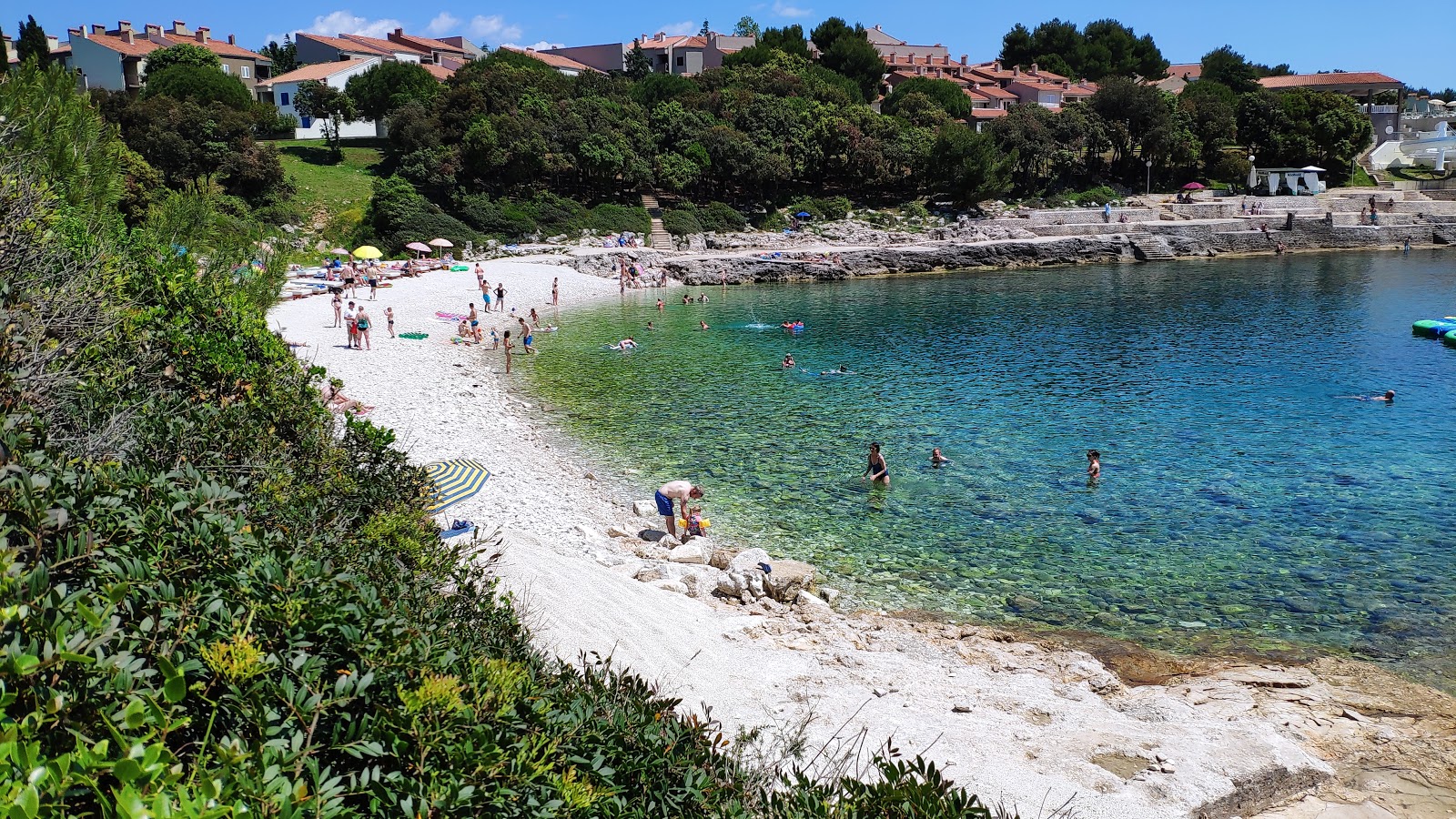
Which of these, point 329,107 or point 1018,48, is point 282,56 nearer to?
point 329,107

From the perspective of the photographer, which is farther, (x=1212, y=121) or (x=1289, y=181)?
(x=1212, y=121)

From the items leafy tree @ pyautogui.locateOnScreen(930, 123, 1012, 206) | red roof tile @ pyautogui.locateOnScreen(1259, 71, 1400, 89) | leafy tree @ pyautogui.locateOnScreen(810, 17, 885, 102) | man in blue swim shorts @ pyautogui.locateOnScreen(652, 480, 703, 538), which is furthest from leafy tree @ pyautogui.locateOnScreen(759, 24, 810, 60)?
man in blue swim shorts @ pyautogui.locateOnScreen(652, 480, 703, 538)

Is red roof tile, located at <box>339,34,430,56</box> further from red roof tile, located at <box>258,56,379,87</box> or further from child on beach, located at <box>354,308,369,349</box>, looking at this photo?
child on beach, located at <box>354,308,369,349</box>

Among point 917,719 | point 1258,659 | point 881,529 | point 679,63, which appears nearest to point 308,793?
point 917,719

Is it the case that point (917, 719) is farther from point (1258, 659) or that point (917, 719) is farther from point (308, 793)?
point (308, 793)

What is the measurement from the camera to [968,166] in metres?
67.6

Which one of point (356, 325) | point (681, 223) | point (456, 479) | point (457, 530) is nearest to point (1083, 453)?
point (456, 479)

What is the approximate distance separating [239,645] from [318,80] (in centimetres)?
8521

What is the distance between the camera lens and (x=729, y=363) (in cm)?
3111

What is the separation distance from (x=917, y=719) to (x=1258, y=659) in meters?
5.12

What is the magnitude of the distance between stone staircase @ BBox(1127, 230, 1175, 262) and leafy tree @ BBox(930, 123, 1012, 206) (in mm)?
11153

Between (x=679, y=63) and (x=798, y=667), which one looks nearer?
(x=798, y=667)

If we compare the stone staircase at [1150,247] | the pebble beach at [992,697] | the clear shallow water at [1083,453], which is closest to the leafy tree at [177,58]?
the clear shallow water at [1083,453]

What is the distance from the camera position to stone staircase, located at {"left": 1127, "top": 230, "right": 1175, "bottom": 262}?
63.4 meters
